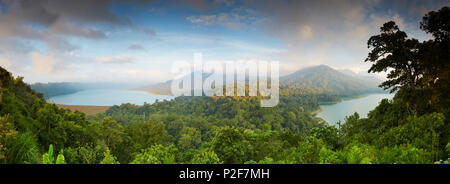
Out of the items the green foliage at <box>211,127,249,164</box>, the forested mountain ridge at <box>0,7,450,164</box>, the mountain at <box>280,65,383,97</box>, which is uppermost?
the mountain at <box>280,65,383,97</box>

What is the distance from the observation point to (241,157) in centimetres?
670

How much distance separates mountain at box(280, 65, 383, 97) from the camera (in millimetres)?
85875

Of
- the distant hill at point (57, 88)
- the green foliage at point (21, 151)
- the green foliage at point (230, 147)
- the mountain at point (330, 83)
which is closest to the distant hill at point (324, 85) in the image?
the mountain at point (330, 83)

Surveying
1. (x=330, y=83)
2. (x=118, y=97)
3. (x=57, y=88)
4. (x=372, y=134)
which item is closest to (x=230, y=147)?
(x=372, y=134)

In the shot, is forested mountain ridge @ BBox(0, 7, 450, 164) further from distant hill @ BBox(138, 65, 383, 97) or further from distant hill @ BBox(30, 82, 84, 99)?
distant hill @ BBox(138, 65, 383, 97)

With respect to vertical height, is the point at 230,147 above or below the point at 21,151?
below

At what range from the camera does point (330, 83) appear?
114 metres

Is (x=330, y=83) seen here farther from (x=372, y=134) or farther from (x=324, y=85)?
(x=372, y=134)

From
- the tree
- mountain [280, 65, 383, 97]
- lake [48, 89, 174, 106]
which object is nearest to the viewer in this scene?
the tree

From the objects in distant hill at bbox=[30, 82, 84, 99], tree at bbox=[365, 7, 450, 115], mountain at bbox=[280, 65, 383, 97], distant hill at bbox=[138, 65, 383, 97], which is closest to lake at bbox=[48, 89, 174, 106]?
distant hill at bbox=[138, 65, 383, 97]

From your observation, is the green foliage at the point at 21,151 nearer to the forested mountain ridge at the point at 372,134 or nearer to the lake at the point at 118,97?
the forested mountain ridge at the point at 372,134

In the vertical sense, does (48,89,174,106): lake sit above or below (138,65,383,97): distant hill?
below

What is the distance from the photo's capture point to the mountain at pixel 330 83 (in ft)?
282

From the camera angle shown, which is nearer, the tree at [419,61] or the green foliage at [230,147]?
the tree at [419,61]
